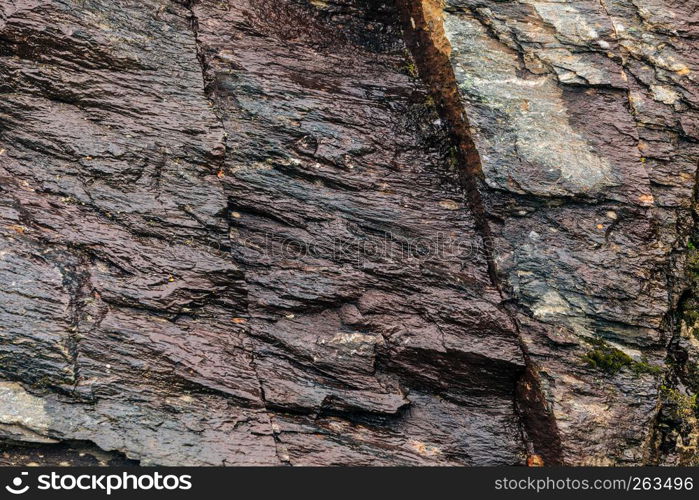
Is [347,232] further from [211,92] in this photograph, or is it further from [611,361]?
[611,361]

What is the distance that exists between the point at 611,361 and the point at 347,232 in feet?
6.81

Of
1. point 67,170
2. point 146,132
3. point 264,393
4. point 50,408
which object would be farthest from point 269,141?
point 50,408

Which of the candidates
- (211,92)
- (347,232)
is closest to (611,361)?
(347,232)

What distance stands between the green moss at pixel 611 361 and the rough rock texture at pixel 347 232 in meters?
0.02

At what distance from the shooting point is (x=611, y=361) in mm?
4898

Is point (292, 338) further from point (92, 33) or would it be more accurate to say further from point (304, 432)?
point (92, 33)

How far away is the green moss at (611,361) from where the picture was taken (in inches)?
193

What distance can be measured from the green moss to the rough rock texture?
2 centimetres

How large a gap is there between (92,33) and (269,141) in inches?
62.2

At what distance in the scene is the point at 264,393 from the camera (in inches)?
183

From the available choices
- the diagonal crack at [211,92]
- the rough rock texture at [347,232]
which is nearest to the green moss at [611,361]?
the rough rock texture at [347,232]

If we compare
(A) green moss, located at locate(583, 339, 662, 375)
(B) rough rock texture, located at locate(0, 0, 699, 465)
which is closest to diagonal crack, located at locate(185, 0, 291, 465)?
(B) rough rock texture, located at locate(0, 0, 699, 465)

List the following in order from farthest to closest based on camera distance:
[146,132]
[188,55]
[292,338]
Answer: [188,55], [146,132], [292,338]

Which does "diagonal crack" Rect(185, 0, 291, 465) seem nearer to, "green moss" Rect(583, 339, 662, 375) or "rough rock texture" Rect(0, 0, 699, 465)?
"rough rock texture" Rect(0, 0, 699, 465)
